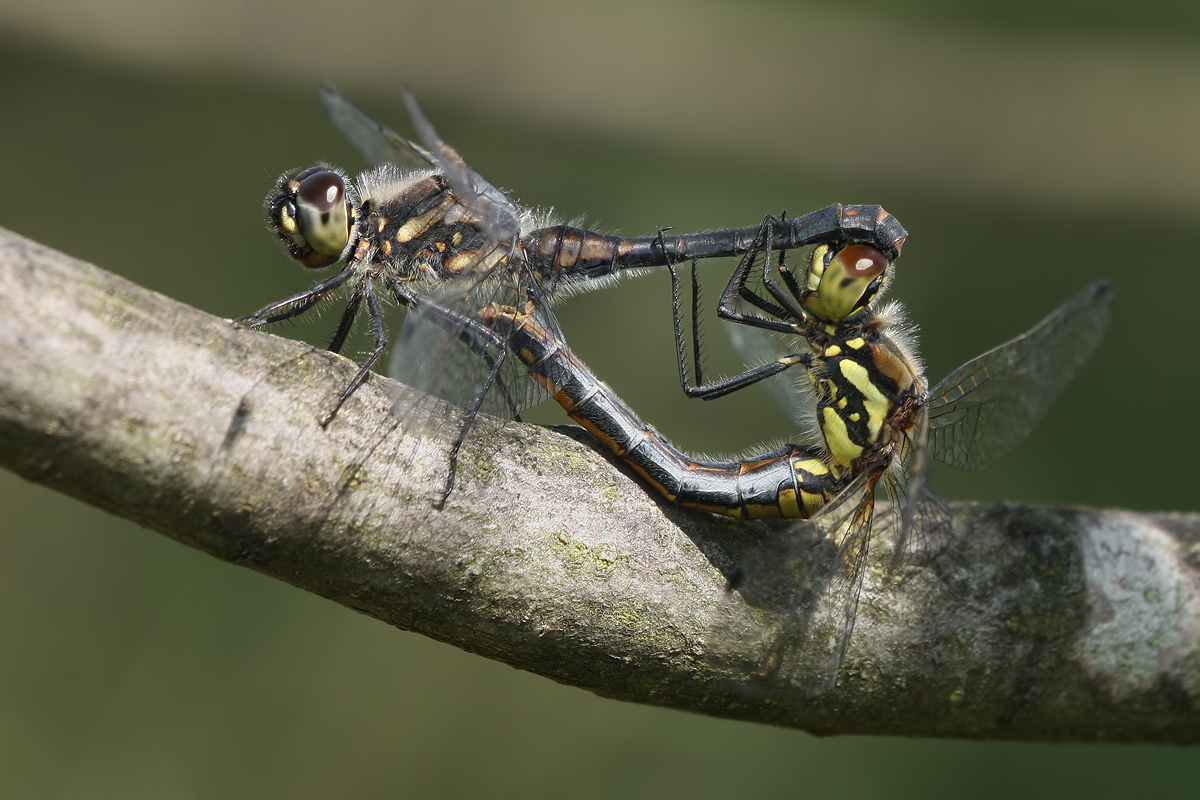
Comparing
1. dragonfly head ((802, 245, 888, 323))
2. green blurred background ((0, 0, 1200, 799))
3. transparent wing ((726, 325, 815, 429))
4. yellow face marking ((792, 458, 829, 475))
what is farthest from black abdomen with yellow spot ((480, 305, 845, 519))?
Result: green blurred background ((0, 0, 1200, 799))

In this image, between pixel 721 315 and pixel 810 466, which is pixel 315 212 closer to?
pixel 721 315

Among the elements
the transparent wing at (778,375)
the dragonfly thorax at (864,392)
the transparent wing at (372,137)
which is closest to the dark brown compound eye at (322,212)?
the transparent wing at (372,137)

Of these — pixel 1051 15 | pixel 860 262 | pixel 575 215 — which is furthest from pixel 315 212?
pixel 1051 15

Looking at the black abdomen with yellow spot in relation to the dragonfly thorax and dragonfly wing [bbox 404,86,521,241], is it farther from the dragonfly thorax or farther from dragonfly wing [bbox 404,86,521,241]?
dragonfly wing [bbox 404,86,521,241]

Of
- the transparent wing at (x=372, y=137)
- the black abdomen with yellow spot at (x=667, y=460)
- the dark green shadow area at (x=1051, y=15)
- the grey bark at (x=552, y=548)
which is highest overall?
the dark green shadow area at (x=1051, y=15)

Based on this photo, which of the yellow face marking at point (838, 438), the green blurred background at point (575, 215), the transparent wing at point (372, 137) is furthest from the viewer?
the green blurred background at point (575, 215)

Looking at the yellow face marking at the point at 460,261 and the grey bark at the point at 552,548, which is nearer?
the grey bark at the point at 552,548

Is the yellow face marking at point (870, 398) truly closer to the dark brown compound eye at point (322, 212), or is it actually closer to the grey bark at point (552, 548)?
the grey bark at point (552, 548)
